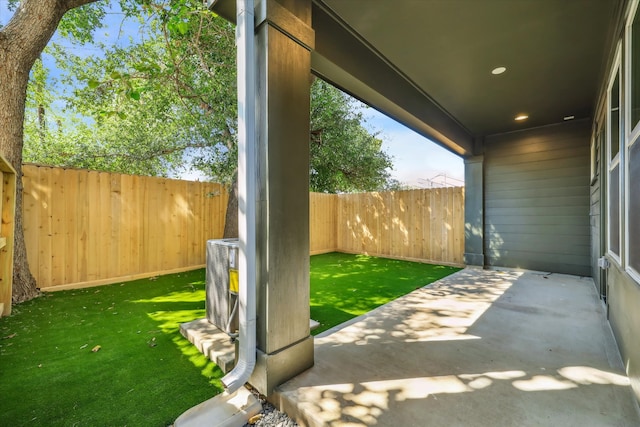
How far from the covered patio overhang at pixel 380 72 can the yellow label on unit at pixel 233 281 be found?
47 cm

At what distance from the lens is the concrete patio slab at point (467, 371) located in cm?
147

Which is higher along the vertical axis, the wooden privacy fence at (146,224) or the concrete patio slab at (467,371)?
the wooden privacy fence at (146,224)

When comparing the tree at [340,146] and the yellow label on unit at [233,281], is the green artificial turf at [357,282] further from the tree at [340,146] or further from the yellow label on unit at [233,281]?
the tree at [340,146]

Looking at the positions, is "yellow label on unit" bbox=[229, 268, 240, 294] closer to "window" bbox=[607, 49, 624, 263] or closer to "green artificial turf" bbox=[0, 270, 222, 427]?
"green artificial turf" bbox=[0, 270, 222, 427]

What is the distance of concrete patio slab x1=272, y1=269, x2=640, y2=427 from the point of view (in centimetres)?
147

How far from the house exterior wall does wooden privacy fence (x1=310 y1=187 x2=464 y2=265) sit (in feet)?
2.30

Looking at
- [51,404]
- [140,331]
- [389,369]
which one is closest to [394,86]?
[389,369]

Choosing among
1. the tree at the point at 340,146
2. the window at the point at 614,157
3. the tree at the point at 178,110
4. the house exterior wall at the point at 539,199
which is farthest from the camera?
the tree at the point at 340,146

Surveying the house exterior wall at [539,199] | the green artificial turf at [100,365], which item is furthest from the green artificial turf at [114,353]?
the house exterior wall at [539,199]

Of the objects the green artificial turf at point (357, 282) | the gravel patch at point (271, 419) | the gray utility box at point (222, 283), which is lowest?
the gravel patch at point (271, 419)

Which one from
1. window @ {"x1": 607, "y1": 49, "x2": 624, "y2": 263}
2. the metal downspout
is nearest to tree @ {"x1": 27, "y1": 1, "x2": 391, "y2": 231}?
the metal downspout

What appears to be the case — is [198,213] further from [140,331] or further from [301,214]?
[301,214]

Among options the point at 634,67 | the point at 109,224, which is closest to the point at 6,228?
the point at 109,224

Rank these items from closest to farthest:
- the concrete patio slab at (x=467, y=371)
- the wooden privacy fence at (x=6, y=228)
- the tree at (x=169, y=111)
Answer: the concrete patio slab at (x=467, y=371), the wooden privacy fence at (x=6, y=228), the tree at (x=169, y=111)
